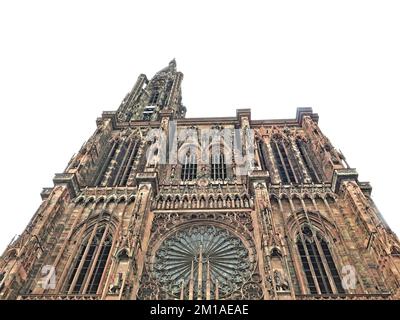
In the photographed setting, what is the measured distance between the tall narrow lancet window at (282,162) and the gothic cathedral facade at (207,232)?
0.39 ft

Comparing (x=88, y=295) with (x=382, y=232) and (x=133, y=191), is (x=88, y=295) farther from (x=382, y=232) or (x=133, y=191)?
(x=382, y=232)

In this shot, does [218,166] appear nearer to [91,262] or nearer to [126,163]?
[126,163]

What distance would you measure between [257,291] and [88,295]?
814cm

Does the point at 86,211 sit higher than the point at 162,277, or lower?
higher

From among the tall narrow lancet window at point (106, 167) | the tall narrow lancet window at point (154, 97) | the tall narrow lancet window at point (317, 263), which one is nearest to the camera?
the tall narrow lancet window at point (317, 263)

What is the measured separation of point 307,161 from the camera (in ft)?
85.8

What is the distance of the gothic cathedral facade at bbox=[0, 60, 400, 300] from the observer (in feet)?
55.2

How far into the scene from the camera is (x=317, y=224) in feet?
67.1

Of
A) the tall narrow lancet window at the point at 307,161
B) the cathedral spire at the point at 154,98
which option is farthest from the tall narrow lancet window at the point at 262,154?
the cathedral spire at the point at 154,98

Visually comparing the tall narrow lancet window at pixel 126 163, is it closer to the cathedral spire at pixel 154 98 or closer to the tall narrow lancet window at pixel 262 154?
the cathedral spire at pixel 154 98

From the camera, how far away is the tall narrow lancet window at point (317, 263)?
17094mm

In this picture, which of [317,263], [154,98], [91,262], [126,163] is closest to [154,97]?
[154,98]
